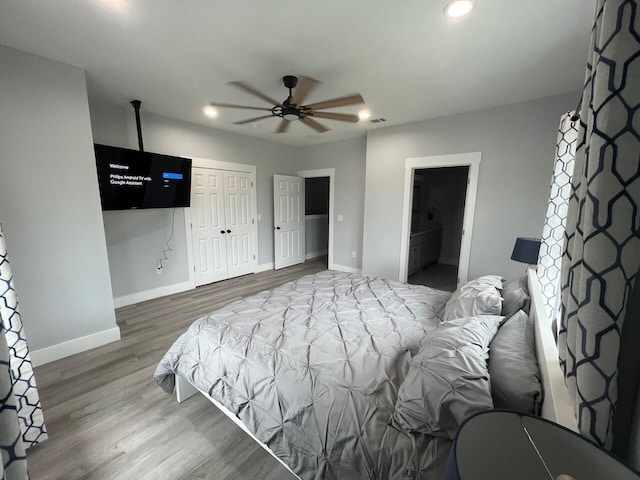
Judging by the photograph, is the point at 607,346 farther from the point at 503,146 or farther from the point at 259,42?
the point at 503,146

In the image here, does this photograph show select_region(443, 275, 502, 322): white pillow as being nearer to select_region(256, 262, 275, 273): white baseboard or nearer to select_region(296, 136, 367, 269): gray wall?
select_region(296, 136, 367, 269): gray wall

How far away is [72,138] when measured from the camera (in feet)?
7.54

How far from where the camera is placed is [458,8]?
1551mm

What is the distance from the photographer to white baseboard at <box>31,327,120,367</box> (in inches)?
90.8

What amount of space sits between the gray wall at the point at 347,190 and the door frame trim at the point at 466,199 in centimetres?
99

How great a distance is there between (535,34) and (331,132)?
290 centimetres

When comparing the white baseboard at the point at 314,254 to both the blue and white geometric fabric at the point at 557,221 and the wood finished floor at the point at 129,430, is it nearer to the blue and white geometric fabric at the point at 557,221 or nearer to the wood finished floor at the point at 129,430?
the wood finished floor at the point at 129,430

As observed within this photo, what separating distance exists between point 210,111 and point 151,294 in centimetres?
270

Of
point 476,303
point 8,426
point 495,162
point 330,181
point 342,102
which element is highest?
point 342,102

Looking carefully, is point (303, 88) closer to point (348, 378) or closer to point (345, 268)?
point (348, 378)

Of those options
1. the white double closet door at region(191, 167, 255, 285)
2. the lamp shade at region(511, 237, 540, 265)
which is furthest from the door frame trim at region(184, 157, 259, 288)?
the lamp shade at region(511, 237, 540, 265)

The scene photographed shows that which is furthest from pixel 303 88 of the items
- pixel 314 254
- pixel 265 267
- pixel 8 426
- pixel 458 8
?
pixel 314 254

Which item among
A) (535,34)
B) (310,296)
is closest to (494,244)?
(535,34)

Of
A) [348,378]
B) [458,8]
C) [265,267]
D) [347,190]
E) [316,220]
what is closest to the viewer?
[348,378]
